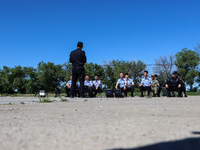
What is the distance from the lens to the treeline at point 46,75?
56.7 m

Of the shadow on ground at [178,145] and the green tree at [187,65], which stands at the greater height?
the green tree at [187,65]

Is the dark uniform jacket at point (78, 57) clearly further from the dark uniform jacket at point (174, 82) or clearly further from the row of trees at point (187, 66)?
the row of trees at point (187, 66)

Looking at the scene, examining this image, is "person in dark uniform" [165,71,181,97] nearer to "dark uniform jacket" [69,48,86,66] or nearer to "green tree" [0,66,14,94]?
"dark uniform jacket" [69,48,86,66]

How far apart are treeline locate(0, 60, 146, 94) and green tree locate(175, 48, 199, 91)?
1034cm

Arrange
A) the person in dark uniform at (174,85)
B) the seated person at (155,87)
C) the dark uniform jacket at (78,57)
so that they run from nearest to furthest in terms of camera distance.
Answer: the dark uniform jacket at (78,57), the person in dark uniform at (174,85), the seated person at (155,87)

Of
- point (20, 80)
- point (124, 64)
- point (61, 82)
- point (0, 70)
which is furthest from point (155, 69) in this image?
point (0, 70)

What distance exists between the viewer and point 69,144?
2150 mm

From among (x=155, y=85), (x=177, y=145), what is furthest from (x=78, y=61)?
(x=177, y=145)

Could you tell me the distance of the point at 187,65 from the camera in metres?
63.4

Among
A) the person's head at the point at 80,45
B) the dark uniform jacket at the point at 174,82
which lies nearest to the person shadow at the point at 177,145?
the person's head at the point at 80,45

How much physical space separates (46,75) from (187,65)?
36.6 meters

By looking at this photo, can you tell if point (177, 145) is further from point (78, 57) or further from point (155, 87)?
point (155, 87)

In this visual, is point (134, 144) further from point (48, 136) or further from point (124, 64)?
point (124, 64)

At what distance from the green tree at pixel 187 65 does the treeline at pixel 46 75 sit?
10.3 metres
